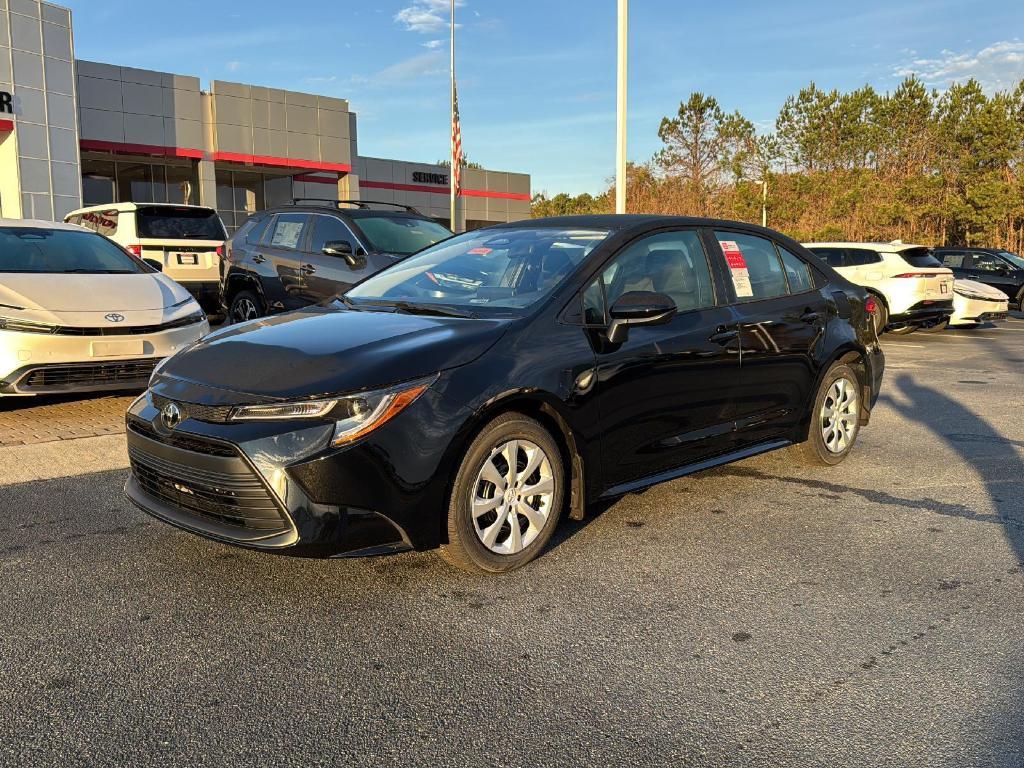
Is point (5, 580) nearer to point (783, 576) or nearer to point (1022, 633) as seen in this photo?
point (783, 576)

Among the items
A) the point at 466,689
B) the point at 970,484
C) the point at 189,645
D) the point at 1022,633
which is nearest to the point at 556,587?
the point at 466,689

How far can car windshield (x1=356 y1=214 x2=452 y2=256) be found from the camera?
32.4 feet

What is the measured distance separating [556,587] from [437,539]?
0.55 m

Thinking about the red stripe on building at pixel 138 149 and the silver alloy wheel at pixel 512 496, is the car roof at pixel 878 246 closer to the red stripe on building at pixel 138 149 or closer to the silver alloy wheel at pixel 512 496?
the silver alloy wheel at pixel 512 496

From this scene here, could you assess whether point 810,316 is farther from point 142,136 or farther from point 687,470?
point 142,136

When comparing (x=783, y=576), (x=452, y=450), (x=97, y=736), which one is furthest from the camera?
(x=783, y=576)

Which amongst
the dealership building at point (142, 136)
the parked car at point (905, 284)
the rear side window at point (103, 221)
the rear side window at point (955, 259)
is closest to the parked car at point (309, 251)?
the rear side window at point (103, 221)

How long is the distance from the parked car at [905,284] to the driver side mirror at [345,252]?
26.6ft

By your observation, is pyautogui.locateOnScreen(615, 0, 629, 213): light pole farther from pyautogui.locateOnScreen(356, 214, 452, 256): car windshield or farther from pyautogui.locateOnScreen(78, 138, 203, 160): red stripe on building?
pyautogui.locateOnScreen(78, 138, 203, 160): red stripe on building

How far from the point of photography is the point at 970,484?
5.42 meters

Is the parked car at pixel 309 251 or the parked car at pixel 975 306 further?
the parked car at pixel 975 306

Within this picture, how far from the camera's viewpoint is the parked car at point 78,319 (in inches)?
258

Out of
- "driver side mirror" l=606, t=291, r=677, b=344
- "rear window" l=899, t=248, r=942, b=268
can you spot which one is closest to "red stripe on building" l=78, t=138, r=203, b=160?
"rear window" l=899, t=248, r=942, b=268

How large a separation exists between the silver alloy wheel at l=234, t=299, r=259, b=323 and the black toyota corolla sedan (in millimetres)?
6122
